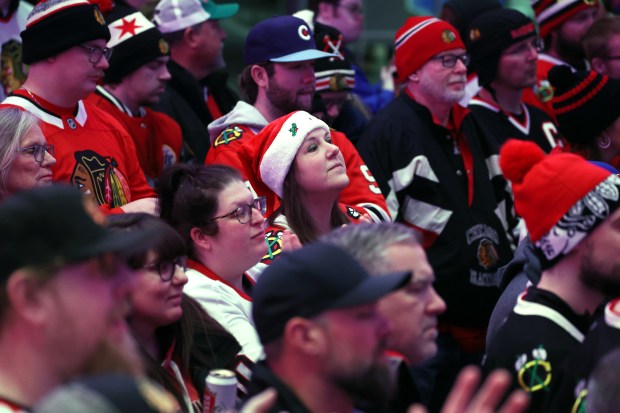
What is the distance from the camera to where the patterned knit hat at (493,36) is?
26.8 ft

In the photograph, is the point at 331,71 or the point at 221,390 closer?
the point at 221,390

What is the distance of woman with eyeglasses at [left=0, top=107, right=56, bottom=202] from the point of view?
517cm

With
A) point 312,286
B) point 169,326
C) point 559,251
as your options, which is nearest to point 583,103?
point 559,251

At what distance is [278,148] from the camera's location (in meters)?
5.93

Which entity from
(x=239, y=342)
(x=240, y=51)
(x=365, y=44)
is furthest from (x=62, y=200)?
(x=365, y=44)

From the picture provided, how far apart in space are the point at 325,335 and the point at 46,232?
94 cm

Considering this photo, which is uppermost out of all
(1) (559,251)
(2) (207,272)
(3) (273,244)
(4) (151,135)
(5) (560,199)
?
(5) (560,199)

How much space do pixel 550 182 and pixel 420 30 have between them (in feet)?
10.8

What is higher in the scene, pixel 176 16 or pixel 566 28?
pixel 176 16

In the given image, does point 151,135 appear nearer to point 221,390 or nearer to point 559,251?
point 221,390

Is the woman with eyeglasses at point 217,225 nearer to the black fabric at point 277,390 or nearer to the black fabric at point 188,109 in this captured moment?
the black fabric at point 277,390

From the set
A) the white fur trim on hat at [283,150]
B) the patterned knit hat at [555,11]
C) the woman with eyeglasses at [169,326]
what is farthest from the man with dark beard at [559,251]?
the patterned knit hat at [555,11]

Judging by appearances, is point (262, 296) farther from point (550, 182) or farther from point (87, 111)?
point (87, 111)

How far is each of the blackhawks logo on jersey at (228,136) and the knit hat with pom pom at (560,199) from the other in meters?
2.36
